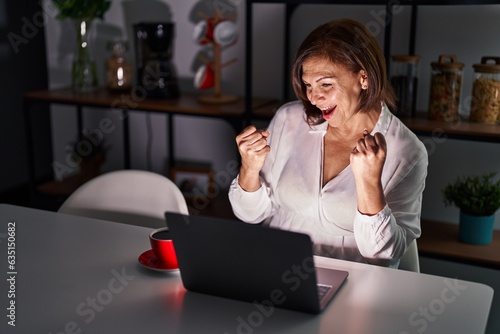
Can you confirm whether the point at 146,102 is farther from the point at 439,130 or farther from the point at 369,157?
the point at 369,157

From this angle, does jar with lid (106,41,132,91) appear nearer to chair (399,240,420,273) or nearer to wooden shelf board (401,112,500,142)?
wooden shelf board (401,112,500,142)

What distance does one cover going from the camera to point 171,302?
1.26 metres

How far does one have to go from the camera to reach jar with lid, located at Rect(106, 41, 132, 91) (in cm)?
285

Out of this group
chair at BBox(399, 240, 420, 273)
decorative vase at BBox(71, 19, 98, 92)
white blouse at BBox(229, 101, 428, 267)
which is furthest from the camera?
decorative vase at BBox(71, 19, 98, 92)

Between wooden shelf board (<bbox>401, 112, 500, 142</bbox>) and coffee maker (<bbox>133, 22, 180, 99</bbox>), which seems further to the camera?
coffee maker (<bbox>133, 22, 180, 99</bbox>)

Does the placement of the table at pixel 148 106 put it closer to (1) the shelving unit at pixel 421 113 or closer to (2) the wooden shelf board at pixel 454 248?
(1) the shelving unit at pixel 421 113

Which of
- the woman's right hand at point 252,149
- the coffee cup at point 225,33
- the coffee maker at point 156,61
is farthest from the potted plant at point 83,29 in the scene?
the woman's right hand at point 252,149

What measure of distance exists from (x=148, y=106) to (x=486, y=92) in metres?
1.22

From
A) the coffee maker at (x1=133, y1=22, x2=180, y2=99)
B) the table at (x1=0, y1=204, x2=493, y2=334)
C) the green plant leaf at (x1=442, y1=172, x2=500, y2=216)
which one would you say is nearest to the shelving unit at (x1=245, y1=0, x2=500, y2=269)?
the green plant leaf at (x1=442, y1=172, x2=500, y2=216)

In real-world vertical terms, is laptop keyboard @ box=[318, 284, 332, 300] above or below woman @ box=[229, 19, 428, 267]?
below

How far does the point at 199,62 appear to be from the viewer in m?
2.90

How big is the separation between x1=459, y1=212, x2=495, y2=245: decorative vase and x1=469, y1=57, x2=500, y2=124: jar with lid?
32 cm

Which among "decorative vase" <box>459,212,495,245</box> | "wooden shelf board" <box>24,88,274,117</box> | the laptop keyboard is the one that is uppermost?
"wooden shelf board" <box>24,88,274,117</box>

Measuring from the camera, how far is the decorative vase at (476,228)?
2.29 metres
